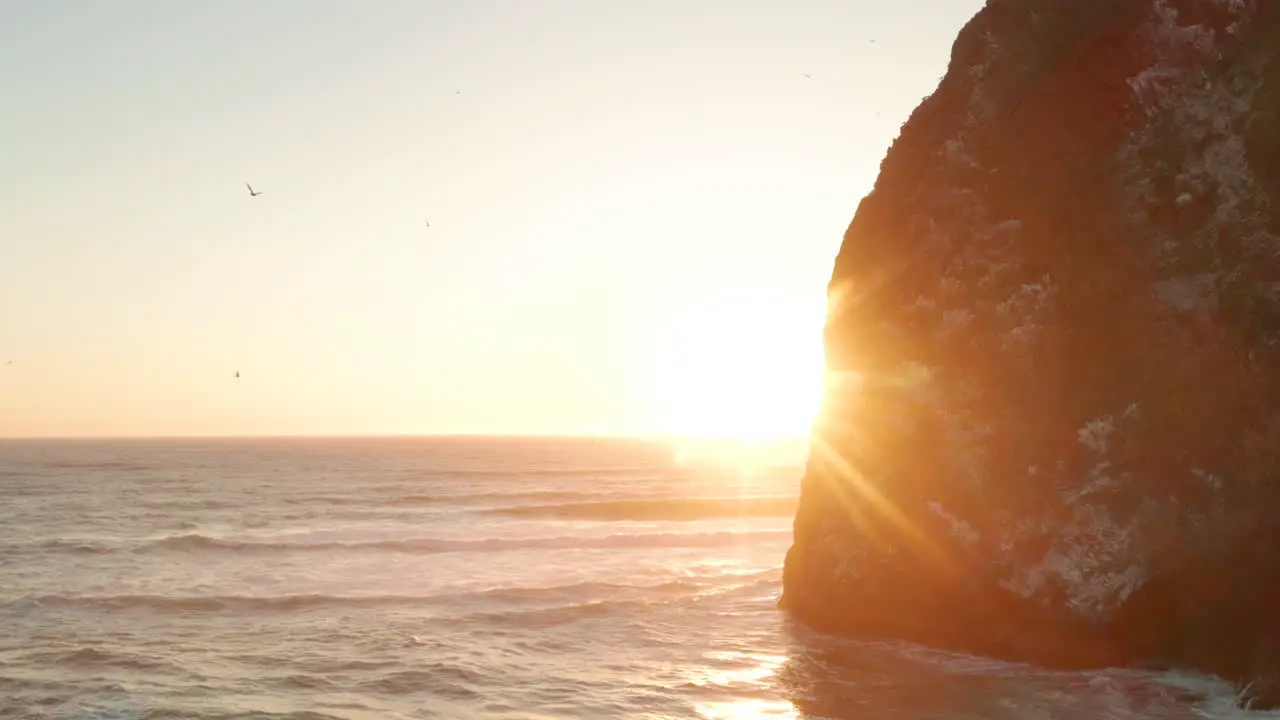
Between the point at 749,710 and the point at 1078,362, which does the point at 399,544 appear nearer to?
the point at 749,710

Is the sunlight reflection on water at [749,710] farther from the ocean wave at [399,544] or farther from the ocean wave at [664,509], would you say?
the ocean wave at [664,509]

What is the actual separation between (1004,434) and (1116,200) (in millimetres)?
4819

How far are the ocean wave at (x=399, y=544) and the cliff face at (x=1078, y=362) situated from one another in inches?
768

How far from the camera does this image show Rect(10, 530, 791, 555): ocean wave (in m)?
38.6

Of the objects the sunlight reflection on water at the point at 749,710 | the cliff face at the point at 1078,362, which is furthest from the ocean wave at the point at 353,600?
the sunlight reflection on water at the point at 749,710

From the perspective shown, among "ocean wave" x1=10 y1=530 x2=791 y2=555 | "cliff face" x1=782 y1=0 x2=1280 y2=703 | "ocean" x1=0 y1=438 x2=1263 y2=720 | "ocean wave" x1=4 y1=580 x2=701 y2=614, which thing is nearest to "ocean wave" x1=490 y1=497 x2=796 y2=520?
"ocean" x1=0 y1=438 x2=1263 y2=720

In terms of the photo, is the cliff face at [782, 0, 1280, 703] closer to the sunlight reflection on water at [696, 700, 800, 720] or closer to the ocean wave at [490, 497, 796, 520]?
the sunlight reflection on water at [696, 700, 800, 720]

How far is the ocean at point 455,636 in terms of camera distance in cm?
1595

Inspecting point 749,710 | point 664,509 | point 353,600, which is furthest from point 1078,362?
point 664,509

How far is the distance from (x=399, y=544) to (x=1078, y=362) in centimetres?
3030

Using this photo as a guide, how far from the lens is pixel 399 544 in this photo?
40781 millimetres

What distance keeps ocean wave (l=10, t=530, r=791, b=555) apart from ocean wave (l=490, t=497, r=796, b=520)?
453 inches

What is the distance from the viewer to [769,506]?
6188cm

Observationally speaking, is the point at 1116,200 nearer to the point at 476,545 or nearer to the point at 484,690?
the point at 484,690
